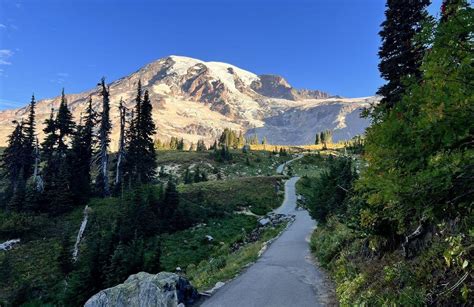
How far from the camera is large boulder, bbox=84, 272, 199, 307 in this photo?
1270 centimetres

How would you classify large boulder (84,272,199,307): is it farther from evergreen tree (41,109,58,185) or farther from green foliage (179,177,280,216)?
evergreen tree (41,109,58,185)

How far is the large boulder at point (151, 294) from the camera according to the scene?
1270 centimetres

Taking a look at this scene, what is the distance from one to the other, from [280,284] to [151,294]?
17.0 feet

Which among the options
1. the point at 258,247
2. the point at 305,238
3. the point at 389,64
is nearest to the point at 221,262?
the point at 258,247

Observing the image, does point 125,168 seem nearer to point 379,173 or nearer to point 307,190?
point 307,190

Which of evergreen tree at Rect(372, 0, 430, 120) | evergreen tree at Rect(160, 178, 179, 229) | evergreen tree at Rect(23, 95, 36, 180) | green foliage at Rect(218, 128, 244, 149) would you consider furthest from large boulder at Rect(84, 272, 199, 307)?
green foliage at Rect(218, 128, 244, 149)

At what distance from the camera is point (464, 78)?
5242mm

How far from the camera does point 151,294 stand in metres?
12.9

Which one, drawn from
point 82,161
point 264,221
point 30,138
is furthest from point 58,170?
point 264,221

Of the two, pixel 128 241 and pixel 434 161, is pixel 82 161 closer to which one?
pixel 128 241

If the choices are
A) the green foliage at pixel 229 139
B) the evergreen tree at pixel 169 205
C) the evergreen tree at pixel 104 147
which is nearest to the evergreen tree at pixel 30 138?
the evergreen tree at pixel 104 147

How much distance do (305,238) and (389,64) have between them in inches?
543

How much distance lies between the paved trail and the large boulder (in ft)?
3.11

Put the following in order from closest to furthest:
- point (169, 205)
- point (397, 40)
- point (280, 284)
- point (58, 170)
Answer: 1. point (280, 284)
2. point (397, 40)
3. point (169, 205)
4. point (58, 170)
